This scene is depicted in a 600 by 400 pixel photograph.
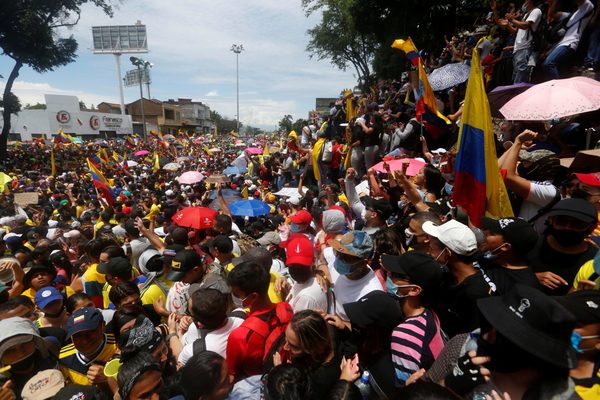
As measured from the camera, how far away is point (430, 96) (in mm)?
5883

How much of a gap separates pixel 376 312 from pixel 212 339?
1232 mm

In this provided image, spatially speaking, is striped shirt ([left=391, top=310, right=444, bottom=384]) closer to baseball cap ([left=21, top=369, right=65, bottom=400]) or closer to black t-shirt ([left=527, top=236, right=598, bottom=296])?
black t-shirt ([left=527, top=236, right=598, bottom=296])

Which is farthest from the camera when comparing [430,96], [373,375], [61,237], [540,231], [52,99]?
[52,99]

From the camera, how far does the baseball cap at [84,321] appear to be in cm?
244

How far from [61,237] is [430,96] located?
7.95 meters

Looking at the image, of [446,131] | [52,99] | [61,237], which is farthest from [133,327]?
[52,99]

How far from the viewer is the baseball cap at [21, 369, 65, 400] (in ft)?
6.95

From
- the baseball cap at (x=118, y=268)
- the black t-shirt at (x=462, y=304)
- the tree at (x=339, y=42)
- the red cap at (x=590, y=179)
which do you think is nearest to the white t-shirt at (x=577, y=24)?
the red cap at (x=590, y=179)

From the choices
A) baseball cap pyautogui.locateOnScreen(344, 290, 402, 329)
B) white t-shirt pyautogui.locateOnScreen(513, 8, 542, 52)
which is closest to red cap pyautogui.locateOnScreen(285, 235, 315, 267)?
baseball cap pyautogui.locateOnScreen(344, 290, 402, 329)

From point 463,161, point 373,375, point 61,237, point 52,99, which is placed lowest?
point 61,237

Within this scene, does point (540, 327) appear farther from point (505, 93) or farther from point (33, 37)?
point (33, 37)

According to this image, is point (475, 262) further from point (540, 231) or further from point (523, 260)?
point (540, 231)

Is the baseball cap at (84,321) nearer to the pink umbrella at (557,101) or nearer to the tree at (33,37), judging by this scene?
the pink umbrella at (557,101)

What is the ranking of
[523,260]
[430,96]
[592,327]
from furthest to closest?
[430,96] → [523,260] → [592,327]
